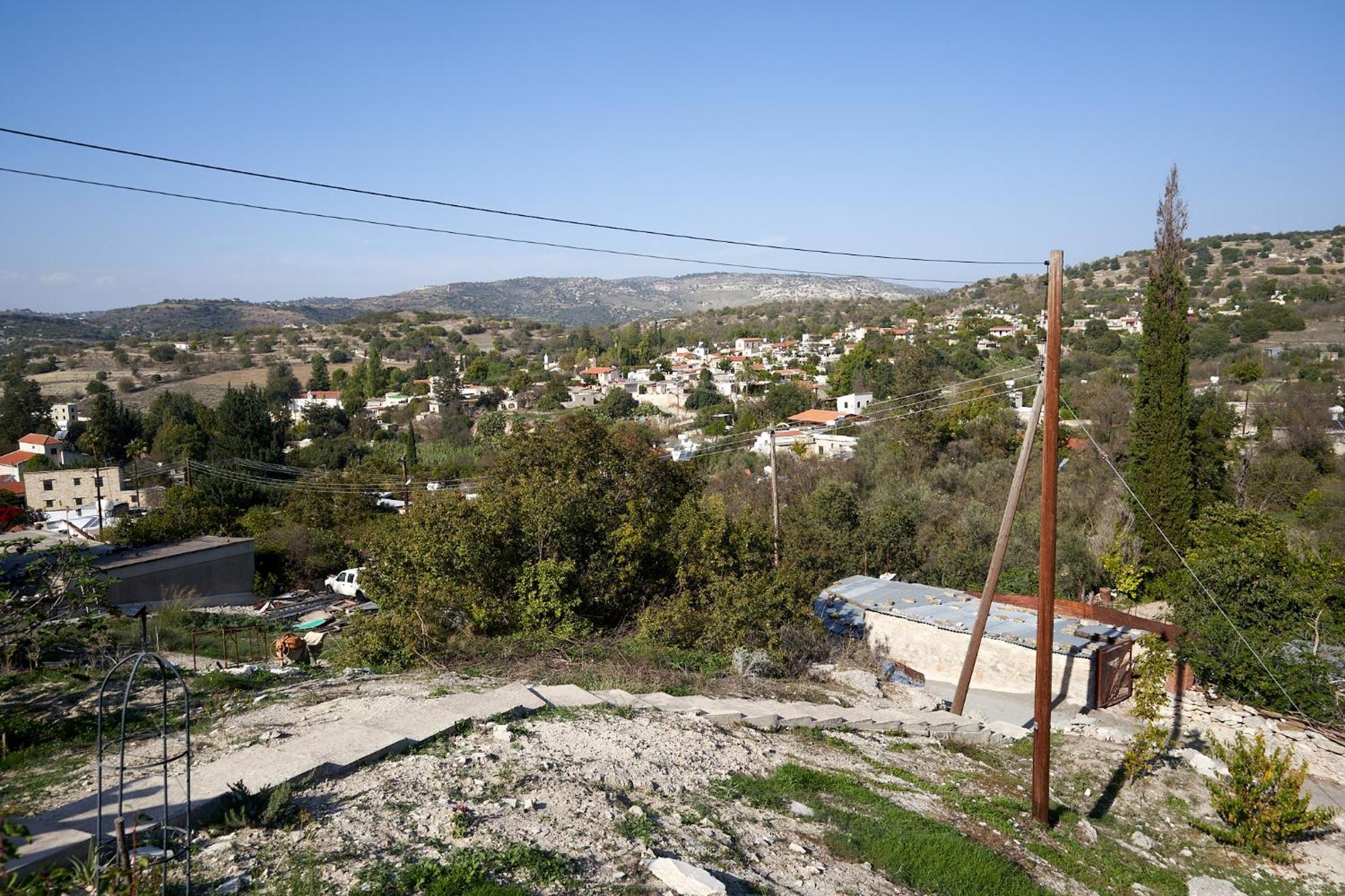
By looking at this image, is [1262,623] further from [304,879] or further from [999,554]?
[304,879]

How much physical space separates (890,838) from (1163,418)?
20.9m

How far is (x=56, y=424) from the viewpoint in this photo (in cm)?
5778

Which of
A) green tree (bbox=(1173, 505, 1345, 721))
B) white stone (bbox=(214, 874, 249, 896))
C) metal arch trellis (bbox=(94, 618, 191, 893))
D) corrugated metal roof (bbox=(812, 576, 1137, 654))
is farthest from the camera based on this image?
corrugated metal roof (bbox=(812, 576, 1137, 654))

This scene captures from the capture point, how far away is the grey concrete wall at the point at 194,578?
22.4 meters

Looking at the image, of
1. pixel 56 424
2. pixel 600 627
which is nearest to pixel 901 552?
pixel 600 627

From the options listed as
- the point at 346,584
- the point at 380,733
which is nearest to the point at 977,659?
the point at 380,733

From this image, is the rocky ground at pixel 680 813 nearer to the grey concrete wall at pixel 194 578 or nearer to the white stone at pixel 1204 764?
the white stone at pixel 1204 764

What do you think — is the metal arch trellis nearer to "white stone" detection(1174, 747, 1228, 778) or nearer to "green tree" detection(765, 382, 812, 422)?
"white stone" detection(1174, 747, 1228, 778)

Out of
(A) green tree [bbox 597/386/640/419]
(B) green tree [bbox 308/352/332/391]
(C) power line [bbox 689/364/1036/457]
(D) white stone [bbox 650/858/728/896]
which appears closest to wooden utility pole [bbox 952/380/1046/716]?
(D) white stone [bbox 650/858/728/896]

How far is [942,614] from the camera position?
16797mm

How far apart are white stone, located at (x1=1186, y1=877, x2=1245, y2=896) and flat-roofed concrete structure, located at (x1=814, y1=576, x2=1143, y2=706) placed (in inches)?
219

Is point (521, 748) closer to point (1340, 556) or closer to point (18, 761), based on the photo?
point (18, 761)

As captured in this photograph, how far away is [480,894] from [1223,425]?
32.5m

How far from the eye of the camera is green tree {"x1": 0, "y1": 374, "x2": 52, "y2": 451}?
2126 inches
